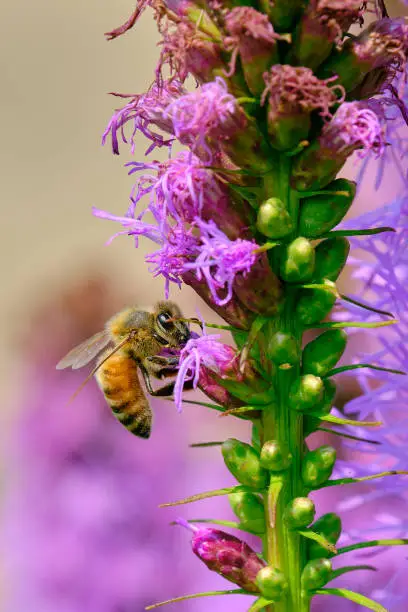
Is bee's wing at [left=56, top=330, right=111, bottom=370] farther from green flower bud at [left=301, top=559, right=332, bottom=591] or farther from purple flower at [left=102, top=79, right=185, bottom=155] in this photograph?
green flower bud at [left=301, top=559, right=332, bottom=591]

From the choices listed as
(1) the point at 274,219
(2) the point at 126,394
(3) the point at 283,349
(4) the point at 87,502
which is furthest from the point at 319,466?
(4) the point at 87,502

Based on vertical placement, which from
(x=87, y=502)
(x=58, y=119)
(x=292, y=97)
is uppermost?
(x=58, y=119)

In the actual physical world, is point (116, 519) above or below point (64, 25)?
below

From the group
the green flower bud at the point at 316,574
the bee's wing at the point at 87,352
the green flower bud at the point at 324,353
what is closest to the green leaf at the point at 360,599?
the green flower bud at the point at 316,574

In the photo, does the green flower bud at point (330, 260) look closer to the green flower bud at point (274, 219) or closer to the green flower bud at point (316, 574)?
the green flower bud at point (274, 219)

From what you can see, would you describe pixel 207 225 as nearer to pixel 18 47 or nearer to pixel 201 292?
pixel 201 292

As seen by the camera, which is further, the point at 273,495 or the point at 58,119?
the point at 58,119

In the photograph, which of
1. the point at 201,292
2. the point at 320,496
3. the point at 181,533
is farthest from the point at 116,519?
the point at 201,292

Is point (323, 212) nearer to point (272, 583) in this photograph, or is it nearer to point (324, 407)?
point (324, 407)
